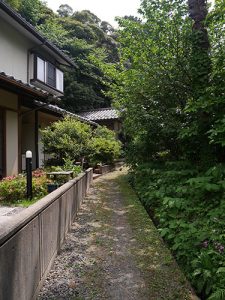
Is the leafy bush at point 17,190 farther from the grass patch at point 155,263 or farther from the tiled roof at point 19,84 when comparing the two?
the tiled roof at point 19,84

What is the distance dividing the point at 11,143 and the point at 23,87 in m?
2.16

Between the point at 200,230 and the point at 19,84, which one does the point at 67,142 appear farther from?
the point at 200,230

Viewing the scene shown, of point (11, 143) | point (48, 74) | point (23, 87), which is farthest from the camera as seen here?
point (48, 74)

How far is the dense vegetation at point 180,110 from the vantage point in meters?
4.24

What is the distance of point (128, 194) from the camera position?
32.0 ft

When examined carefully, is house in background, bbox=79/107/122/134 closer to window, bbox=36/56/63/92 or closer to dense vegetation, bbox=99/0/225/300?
window, bbox=36/56/63/92

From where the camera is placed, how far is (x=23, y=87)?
8.66 m

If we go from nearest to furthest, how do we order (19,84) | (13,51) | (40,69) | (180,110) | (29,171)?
(29,171)
(180,110)
(19,84)
(13,51)
(40,69)

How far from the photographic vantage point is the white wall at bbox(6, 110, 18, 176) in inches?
382

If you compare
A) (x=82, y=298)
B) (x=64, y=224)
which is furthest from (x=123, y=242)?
(x=82, y=298)

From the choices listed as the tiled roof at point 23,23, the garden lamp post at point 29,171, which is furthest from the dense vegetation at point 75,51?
the garden lamp post at point 29,171

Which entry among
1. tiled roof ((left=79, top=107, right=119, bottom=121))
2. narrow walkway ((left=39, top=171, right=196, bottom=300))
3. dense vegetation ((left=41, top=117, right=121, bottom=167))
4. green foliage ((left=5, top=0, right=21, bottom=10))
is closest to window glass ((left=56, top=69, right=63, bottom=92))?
dense vegetation ((left=41, top=117, right=121, bottom=167))

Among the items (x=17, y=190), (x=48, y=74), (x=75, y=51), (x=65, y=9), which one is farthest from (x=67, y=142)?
(x=65, y=9)

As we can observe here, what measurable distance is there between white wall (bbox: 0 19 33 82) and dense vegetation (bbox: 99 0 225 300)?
516 centimetres
